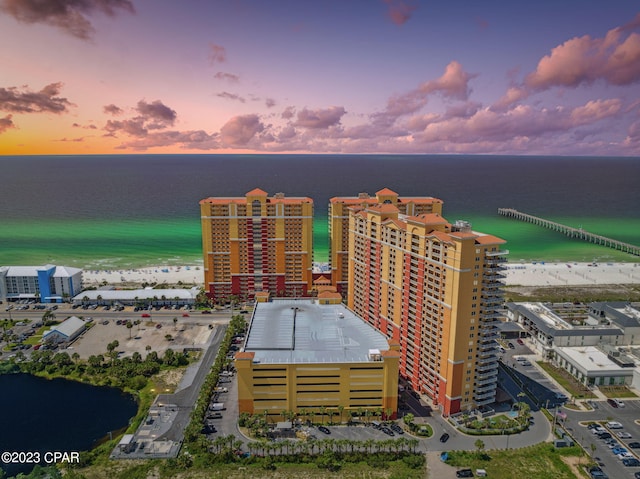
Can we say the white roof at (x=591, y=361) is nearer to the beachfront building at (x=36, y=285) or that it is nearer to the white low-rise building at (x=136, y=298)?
the white low-rise building at (x=136, y=298)

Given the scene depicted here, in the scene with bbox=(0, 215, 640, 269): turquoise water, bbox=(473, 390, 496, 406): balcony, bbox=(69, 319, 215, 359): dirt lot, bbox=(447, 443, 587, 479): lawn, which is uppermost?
bbox=(0, 215, 640, 269): turquoise water

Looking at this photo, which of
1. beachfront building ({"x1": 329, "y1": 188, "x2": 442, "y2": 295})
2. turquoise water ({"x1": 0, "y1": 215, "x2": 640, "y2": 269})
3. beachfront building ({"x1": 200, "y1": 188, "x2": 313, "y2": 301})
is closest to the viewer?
beachfront building ({"x1": 329, "y1": 188, "x2": 442, "y2": 295})

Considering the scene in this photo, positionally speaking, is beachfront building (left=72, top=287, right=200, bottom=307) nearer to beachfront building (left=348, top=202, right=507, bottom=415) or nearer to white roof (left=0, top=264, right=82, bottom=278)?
white roof (left=0, top=264, right=82, bottom=278)

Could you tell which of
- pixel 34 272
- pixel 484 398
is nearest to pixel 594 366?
pixel 484 398

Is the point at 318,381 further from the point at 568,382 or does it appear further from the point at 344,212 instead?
the point at 344,212

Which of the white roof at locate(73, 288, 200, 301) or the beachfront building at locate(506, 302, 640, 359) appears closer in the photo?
the beachfront building at locate(506, 302, 640, 359)

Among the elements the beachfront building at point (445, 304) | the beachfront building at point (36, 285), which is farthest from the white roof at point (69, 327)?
the beachfront building at point (445, 304)

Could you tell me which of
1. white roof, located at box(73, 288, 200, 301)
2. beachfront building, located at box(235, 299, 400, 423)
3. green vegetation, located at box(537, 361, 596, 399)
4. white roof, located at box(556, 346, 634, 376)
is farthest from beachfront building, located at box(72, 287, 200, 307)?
white roof, located at box(556, 346, 634, 376)
